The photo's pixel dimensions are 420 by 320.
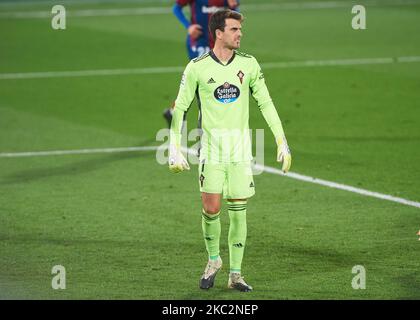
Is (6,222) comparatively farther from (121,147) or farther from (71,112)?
(71,112)

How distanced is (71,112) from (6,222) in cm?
636

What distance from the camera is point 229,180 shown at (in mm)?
9117

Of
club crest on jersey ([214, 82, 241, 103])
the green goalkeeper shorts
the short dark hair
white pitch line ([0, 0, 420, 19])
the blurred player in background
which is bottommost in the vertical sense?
the green goalkeeper shorts

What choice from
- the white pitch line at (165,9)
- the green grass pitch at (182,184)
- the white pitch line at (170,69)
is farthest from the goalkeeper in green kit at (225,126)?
the white pitch line at (165,9)

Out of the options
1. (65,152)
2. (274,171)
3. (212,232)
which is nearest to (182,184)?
(274,171)

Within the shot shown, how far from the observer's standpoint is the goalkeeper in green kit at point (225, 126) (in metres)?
9.02

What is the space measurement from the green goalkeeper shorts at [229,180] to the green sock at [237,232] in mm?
100

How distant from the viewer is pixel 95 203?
12172mm

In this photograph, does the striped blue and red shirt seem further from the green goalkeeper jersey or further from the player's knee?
the player's knee

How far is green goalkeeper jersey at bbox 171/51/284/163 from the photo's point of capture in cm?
902

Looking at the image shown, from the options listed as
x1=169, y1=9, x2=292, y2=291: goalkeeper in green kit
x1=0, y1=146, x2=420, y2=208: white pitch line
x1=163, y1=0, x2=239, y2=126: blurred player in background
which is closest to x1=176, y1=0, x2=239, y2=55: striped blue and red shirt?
x1=163, y1=0, x2=239, y2=126: blurred player in background

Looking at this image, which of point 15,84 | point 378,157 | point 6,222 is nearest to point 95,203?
point 6,222

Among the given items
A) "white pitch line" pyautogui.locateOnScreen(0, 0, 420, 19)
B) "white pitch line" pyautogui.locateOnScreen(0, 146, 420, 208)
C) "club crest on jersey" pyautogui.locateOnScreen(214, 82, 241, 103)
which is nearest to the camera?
"club crest on jersey" pyautogui.locateOnScreen(214, 82, 241, 103)

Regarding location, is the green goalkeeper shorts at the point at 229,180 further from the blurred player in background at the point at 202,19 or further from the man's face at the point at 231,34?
the blurred player in background at the point at 202,19
